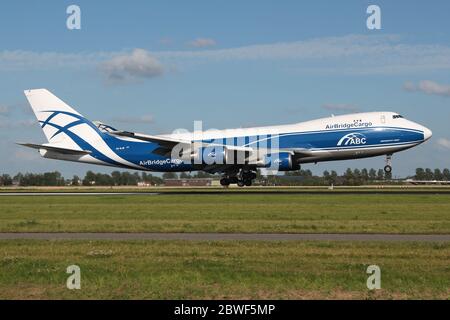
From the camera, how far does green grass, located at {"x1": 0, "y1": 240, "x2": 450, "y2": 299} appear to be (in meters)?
11.2

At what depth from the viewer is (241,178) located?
55438 mm

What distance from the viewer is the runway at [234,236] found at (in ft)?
62.4

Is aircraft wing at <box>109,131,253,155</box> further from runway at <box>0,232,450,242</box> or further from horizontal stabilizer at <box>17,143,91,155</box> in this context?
runway at <box>0,232,450,242</box>

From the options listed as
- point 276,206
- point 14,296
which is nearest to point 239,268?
point 14,296

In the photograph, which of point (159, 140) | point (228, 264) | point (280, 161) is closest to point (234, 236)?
point (228, 264)

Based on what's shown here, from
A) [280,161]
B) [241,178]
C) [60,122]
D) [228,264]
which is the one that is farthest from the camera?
[60,122]

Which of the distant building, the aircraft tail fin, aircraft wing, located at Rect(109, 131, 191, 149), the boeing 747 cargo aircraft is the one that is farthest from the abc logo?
the distant building

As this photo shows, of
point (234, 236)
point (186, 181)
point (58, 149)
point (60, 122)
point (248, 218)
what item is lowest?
point (234, 236)

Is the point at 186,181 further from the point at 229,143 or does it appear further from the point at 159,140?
the point at 159,140

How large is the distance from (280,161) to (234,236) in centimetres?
3135

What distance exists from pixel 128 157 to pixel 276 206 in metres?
28.1

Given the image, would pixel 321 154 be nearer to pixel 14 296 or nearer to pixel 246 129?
pixel 246 129

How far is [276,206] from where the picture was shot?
1329 inches

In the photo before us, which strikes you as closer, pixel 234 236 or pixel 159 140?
pixel 234 236
